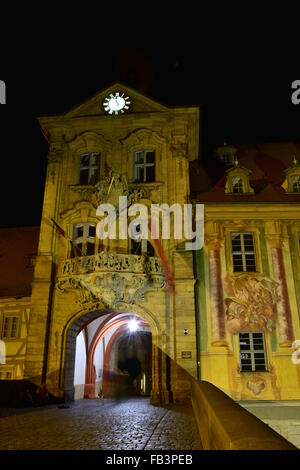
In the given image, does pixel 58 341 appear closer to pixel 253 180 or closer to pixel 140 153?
pixel 140 153

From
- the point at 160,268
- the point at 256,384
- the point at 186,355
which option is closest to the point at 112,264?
the point at 160,268

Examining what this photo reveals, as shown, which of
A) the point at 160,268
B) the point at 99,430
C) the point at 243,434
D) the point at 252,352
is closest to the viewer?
the point at 243,434

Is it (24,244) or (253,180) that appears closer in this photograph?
(253,180)

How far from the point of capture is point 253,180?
20.3 metres

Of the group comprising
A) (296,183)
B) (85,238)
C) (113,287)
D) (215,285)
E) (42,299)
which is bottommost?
(42,299)

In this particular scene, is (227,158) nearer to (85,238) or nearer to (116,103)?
(116,103)

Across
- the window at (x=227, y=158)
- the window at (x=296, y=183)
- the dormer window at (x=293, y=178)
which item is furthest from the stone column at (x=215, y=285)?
the window at (x=227, y=158)

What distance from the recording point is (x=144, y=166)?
2019 cm

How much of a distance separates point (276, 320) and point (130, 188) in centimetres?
926

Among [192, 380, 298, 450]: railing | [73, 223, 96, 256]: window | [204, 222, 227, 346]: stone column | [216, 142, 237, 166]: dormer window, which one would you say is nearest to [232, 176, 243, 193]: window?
[204, 222, 227, 346]: stone column

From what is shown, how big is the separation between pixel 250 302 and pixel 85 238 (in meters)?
8.27

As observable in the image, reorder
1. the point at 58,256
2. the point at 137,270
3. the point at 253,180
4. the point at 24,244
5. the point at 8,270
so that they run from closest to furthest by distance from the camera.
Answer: the point at 137,270 → the point at 58,256 → the point at 253,180 → the point at 8,270 → the point at 24,244

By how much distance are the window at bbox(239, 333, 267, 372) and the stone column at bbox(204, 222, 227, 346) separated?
902 millimetres

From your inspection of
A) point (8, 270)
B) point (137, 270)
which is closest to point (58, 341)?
point (137, 270)
